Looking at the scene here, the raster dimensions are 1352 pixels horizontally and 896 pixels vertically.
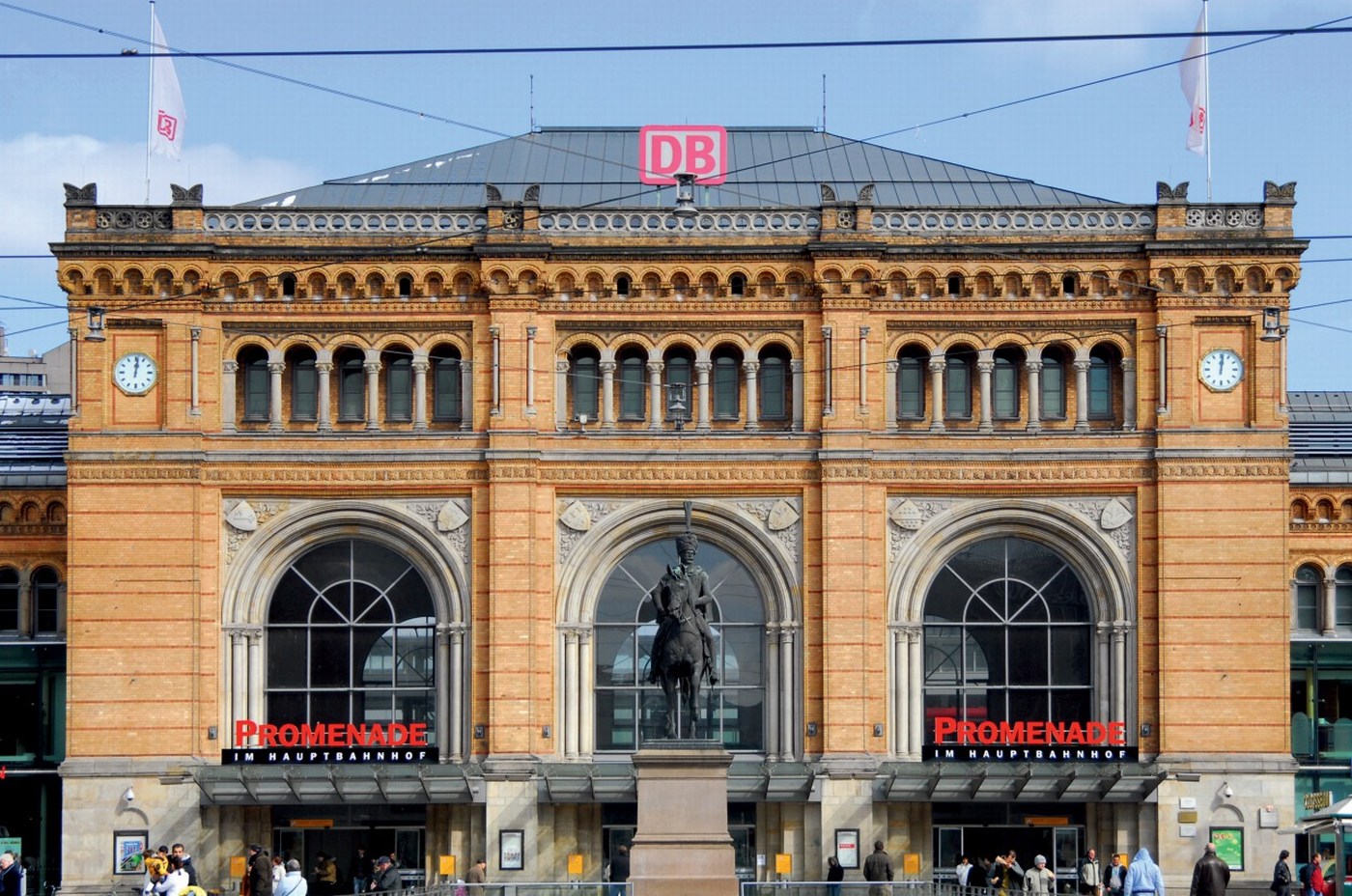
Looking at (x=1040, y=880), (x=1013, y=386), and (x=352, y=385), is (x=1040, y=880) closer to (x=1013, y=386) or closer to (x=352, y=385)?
(x=1013, y=386)

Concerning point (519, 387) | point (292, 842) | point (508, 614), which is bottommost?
point (292, 842)

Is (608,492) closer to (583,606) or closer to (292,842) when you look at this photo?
(583,606)

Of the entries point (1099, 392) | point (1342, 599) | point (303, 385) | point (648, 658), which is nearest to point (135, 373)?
point (303, 385)

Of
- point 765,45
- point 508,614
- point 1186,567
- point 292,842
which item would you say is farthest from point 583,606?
point 765,45

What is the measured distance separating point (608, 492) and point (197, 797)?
1132 cm

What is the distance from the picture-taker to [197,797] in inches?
2069

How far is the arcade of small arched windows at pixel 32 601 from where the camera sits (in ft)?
191

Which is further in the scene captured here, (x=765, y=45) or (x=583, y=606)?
(x=583, y=606)

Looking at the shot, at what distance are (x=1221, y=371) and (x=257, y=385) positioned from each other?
21907 mm

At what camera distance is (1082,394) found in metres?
54.3

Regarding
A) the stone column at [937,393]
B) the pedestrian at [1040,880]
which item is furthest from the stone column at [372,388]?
the pedestrian at [1040,880]

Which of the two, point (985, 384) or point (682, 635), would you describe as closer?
point (682, 635)

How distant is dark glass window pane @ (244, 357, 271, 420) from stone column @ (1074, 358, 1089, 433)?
18.4 m

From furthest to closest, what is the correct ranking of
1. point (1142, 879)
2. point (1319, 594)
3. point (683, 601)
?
point (1319, 594), point (683, 601), point (1142, 879)
